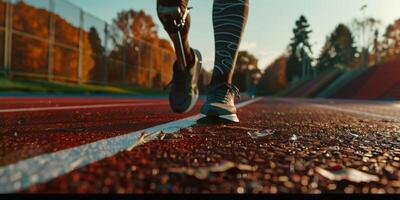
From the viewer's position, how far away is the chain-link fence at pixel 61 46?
17391mm

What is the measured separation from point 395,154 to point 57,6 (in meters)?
21.2

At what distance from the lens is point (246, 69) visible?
10550cm

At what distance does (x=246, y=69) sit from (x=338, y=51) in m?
23.2

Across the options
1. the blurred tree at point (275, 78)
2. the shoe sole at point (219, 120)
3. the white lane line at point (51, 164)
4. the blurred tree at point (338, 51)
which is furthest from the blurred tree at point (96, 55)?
the blurred tree at point (275, 78)

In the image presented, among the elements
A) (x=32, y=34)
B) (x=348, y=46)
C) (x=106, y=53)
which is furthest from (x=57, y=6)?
(x=348, y=46)

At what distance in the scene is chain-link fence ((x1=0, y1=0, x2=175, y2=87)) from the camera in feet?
57.1

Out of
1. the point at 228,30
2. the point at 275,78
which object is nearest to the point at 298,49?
the point at 275,78

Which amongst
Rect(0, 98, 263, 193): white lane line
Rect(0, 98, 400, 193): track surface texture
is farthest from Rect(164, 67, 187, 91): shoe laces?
Rect(0, 98, 263, 193): white lane line

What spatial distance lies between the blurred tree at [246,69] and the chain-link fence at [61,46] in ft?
216

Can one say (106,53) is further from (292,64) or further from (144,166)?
(292,64)

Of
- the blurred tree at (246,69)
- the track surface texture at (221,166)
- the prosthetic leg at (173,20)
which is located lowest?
the track surface texture at (221,166)

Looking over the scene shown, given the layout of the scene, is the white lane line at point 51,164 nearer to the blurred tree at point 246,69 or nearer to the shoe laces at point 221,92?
the shoe laces at point 221,92

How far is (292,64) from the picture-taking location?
93.1 metres

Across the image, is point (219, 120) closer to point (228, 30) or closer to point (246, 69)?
point (228, 30)
